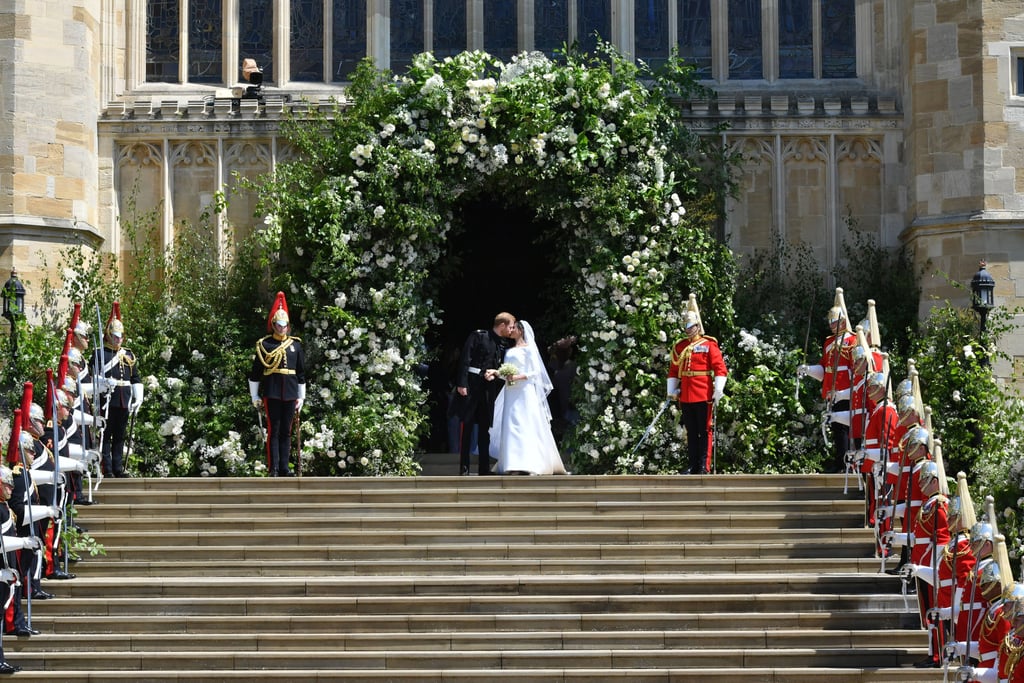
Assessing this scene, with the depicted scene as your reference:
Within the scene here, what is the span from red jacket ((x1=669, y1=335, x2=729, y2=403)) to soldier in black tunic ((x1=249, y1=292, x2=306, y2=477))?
3.76 m

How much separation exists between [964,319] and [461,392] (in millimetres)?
5651

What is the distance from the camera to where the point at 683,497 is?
664 inches

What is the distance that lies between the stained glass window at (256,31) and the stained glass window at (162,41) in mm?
792

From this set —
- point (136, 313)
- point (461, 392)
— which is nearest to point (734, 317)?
point (461, 392)

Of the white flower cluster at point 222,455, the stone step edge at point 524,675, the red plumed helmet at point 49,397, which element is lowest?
the stone step edge at point 524,675

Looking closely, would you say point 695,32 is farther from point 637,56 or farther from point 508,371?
point 508,371

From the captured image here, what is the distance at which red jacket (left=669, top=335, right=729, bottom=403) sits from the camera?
704 inches

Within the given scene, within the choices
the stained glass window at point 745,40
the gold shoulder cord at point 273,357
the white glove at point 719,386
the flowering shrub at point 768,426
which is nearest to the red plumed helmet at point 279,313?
the gold shoulder cord at point 273,357

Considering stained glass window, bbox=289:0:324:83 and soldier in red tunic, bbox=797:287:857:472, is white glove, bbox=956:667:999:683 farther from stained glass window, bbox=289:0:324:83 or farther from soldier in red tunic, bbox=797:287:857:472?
stained glass window, bbox=289:0:324:83

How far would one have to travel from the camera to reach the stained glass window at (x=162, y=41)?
22.7 m

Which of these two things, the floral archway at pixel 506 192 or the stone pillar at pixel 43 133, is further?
the stone pillar at pixel 43 133

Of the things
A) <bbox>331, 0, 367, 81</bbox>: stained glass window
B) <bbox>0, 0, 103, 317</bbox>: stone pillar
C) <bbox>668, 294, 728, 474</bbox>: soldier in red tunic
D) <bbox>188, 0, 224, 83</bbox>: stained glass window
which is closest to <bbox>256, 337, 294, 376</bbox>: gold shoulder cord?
<bbox>0, 0, 103, 317</bbox>: stone pillar

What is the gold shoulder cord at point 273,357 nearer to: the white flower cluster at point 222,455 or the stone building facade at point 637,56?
the white flower cluster at point 222,455

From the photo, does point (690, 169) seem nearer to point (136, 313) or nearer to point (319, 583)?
point (136, 313)
